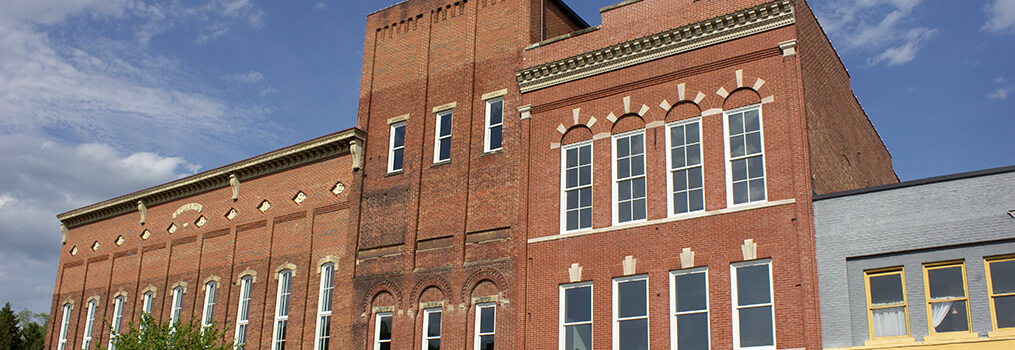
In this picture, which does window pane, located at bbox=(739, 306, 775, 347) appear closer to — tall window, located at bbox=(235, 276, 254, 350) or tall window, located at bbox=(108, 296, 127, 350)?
tall window, located at bbox=(235, 276, 254, 350)

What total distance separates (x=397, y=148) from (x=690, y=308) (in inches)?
470

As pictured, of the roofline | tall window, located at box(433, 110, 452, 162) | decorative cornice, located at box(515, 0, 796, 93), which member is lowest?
the roofline

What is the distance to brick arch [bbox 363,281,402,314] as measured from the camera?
26595 mm

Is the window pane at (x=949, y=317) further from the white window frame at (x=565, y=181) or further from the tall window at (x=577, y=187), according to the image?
the tall window at (x=577, y=187)

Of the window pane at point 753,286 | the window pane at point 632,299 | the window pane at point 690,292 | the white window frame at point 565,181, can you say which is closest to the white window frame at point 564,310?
the window pane at point 632,299

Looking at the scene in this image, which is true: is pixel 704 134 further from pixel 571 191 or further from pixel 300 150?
pixel 300 150

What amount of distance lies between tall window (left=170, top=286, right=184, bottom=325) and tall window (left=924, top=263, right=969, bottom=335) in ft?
86.8

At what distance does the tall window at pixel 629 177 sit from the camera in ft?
73.4

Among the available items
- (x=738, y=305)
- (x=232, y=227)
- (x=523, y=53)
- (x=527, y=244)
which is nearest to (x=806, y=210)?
(x=738, y=305)

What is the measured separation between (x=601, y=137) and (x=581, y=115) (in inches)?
43.2

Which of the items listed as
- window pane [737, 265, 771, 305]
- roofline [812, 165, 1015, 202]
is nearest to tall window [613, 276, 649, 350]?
window pane [737, 265, 771, 305]

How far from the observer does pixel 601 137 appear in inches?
927

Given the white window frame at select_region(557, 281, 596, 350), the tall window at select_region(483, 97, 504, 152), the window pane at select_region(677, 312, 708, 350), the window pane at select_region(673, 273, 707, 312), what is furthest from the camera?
the tall window at select_region(483, 97, 504, 152)

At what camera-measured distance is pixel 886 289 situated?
60.4 ft
